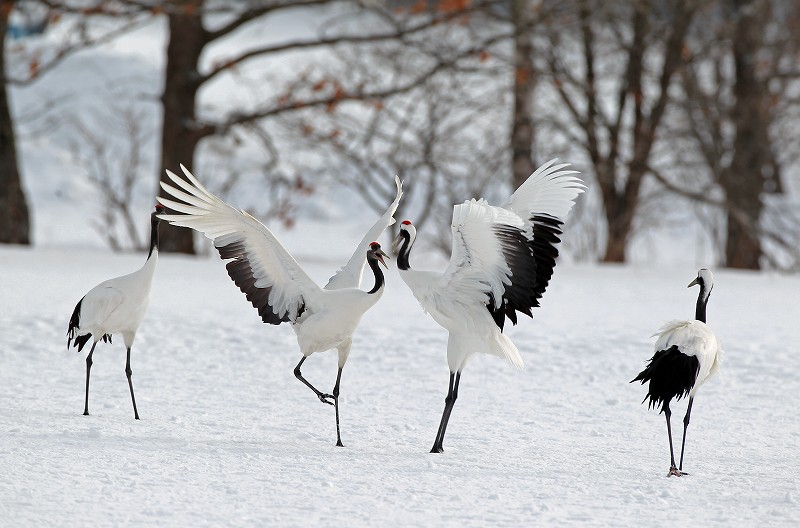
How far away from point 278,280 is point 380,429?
1.00 m

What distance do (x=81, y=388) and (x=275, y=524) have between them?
116 inches

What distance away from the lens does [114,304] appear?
585 centimetres

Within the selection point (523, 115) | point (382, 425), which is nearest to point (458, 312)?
point (382, 425)

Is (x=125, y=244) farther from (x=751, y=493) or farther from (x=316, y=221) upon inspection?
(x=751, y=493)

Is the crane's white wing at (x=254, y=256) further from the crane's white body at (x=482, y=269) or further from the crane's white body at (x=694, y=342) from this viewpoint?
the crane's white body at (x=694, y=342)

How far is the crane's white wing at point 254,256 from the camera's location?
18.6ft

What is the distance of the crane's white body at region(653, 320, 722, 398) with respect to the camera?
5051 millimetres

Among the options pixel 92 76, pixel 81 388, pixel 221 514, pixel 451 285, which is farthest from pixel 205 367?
pixel 92 76

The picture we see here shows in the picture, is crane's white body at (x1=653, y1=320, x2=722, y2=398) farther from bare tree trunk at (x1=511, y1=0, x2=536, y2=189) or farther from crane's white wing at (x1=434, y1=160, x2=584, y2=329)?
bare tree trunk at (x1=511, y1=0, x2=536, y2=189)

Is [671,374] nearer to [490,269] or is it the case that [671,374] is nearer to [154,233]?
[490,269]

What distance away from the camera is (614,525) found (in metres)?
4.23

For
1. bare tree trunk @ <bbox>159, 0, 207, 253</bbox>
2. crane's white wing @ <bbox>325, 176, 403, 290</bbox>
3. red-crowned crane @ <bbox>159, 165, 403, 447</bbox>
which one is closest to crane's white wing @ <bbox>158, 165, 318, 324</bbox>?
red-crowned crane @ <bbox>159, 165, 403, 447</bbox>

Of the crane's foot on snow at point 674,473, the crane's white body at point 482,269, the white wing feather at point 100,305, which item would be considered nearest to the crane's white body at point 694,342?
the crane's foot on snow at point 674,473

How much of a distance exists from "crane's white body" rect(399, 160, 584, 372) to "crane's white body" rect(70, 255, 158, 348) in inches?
58.3
